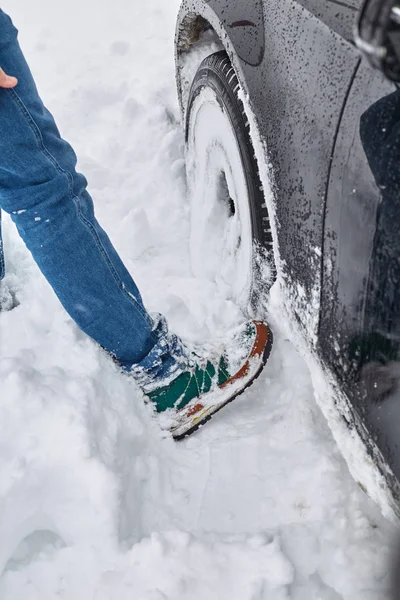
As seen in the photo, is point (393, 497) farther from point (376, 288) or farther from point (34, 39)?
point (34, 39)

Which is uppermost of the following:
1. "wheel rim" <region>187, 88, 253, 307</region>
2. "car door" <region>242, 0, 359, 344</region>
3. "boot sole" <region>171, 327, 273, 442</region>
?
"car door" <region>242, 0, 359, 344</region>

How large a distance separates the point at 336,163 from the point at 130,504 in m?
1.00

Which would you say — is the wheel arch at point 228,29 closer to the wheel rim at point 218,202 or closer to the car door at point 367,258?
the wheel rim at point 218,202

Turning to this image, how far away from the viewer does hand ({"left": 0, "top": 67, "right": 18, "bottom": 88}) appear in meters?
1.20

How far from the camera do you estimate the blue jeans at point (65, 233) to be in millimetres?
1274

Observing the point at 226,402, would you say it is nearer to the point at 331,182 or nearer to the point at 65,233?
the point at 65,233

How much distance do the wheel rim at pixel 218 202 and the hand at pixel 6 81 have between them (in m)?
0.66

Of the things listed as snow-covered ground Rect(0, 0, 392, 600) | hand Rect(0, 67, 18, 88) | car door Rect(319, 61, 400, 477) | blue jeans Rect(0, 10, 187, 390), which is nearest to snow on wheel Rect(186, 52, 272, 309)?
snow-covered ground Rect(0, 0, 392, 600)

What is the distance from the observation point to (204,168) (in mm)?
2066

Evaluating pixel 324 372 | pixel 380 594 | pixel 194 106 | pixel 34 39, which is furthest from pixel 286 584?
pixel 34 39

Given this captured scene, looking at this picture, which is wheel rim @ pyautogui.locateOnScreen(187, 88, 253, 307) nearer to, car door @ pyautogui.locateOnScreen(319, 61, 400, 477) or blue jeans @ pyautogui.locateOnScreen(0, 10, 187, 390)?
blue jeans @ pyautogui.locateOnScreen(0, 10, 187, 390)

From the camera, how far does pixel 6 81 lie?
121 cm

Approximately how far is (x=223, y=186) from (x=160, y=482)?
3.48 feet

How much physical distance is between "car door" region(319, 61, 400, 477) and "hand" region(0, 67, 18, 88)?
72 centimetres
